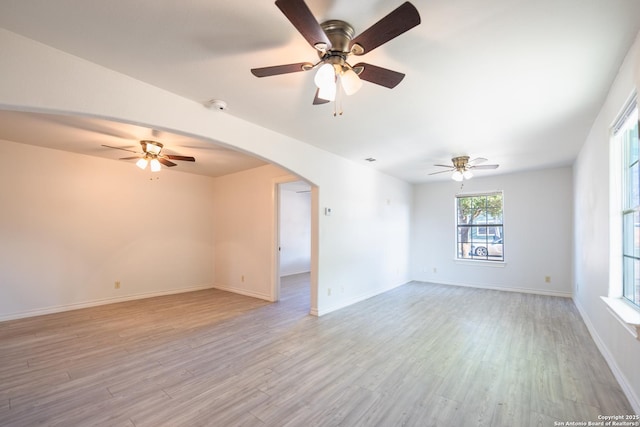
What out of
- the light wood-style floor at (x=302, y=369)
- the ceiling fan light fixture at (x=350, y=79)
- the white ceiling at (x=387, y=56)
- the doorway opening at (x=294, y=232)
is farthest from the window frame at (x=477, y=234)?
the ceiling fan light fixture at (x=350, y=79)

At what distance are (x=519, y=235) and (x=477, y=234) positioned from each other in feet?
2.67

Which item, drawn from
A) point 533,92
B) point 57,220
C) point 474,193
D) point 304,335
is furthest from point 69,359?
point 474,193

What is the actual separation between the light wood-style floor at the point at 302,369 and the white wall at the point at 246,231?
1.19 m

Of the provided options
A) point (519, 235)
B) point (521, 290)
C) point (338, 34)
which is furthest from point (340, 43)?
point (521, 290)

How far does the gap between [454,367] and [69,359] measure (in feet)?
12.5

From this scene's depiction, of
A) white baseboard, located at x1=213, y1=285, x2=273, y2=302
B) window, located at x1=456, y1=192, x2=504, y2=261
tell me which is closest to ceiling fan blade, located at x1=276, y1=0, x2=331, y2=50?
white baseboard, located at x1=213, y1=285, x2=273, y2=302

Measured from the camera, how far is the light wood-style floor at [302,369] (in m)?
2.04

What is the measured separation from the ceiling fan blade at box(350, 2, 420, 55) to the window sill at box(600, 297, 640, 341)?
2222mm

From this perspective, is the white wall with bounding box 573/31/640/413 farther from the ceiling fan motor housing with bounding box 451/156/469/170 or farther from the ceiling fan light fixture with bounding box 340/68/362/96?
the ceiling fan light fixture with bounding box 340/68/362/96

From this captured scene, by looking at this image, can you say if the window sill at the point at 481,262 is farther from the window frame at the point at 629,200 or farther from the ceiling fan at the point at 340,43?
the ceiling fan at the point at 340,43

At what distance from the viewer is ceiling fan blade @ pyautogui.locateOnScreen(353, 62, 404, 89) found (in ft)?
5.81

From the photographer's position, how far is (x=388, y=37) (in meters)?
1.49

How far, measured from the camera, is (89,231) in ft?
15.9

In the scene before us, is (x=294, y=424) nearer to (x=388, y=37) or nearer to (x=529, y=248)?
(x=388, y=37)
